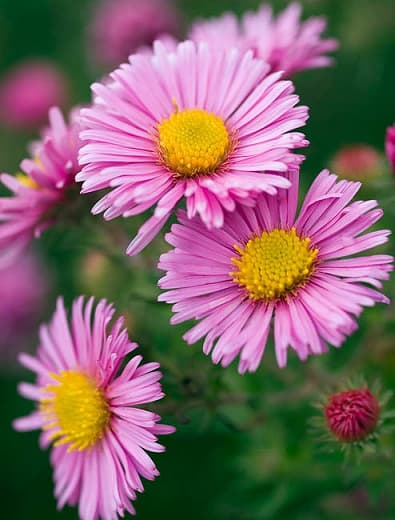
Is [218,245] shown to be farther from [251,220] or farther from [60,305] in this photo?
[60,305]

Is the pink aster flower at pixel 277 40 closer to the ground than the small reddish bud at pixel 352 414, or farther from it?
farther from it

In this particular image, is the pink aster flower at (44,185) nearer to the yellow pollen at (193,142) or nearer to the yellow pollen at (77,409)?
the yellow pollen at (193,142)

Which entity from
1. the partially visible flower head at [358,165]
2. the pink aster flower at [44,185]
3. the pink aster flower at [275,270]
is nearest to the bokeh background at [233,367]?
the partially visible flower head at [358,165]

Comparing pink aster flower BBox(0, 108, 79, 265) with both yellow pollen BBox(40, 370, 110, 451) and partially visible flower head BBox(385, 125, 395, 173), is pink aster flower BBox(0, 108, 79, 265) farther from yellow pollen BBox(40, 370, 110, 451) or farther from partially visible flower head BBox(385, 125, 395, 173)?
partially visible flower head BBox(385, 125, 395, 173)

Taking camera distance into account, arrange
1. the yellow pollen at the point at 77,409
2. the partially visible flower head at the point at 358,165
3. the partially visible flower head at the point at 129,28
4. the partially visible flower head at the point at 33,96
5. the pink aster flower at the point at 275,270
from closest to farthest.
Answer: the pink aster flower at the point at 275,270 < the yellow pollen at the point at 77,409 < the partially visible flower head at the point at 358,165 < the partially visible flower head at the point at 129,28 < the partially visible flower head at the point at 33,96

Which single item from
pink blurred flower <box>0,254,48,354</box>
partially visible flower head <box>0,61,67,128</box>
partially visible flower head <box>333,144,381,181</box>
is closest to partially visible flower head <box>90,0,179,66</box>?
partially visible flower head <box>0,61,67,128</box>

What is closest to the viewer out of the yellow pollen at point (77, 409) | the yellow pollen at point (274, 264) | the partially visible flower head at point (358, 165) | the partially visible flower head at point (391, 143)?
the yellow pollen at point (274, 264)
